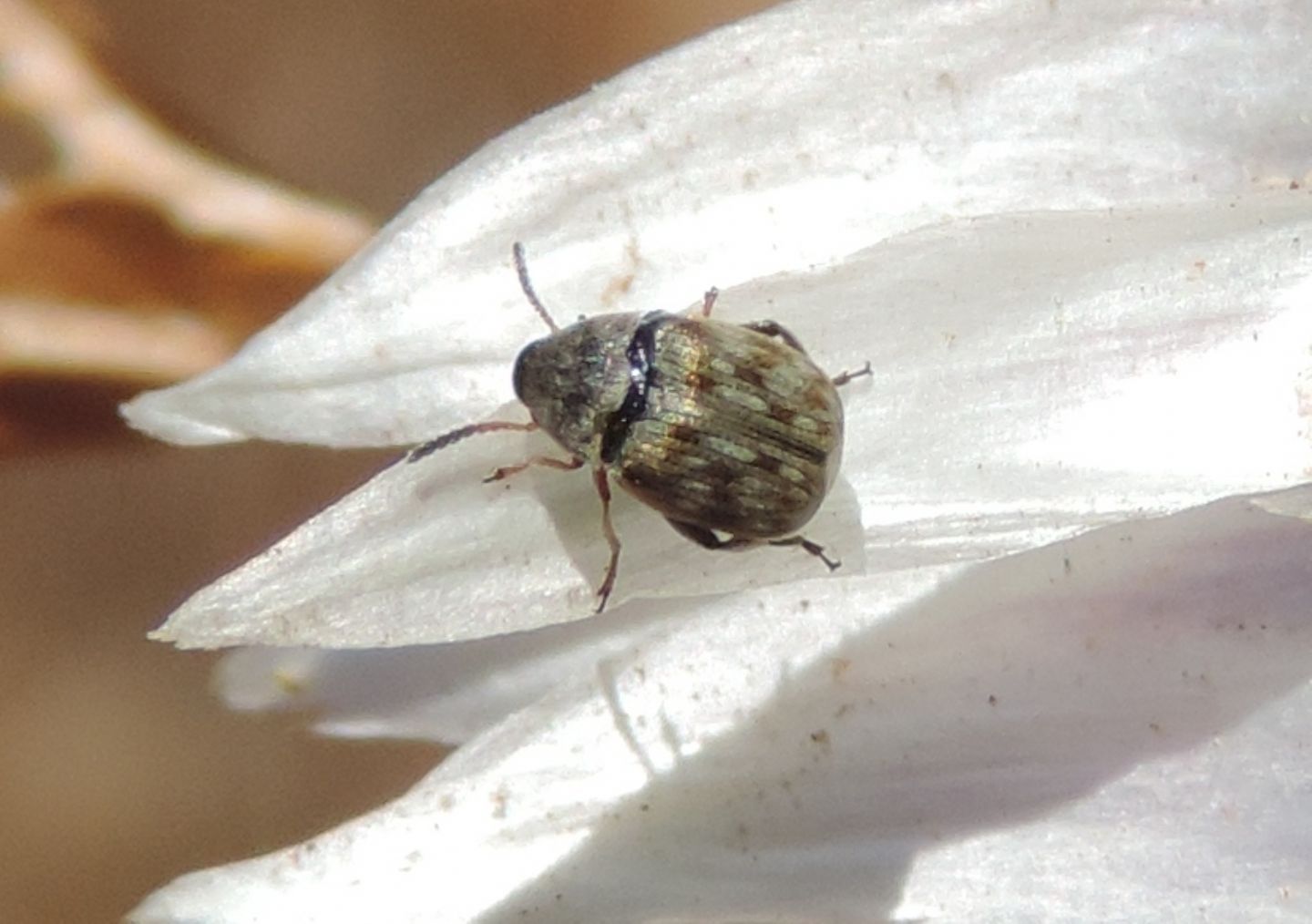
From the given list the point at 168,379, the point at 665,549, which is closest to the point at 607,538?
the point at 665,549

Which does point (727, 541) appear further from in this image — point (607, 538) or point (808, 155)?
point (808, 155)

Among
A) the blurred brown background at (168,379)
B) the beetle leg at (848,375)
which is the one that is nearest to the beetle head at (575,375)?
the beetle leg at (848,375)

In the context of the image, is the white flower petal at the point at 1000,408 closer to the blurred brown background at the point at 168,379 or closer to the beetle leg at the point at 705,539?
the beetle leg at the point at 705,539

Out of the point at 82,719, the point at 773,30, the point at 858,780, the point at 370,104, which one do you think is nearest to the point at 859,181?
the point at 773,30

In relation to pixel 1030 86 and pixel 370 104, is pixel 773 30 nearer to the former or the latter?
pixel 1030 86

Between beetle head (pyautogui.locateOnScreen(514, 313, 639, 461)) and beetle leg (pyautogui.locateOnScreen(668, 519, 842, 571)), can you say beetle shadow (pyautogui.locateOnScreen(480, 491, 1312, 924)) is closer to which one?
beetle leg (pyautogui.locateOnScreen(668, 519, 842, 571))

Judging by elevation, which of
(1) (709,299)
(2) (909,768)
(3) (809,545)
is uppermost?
(1) (709,299)
